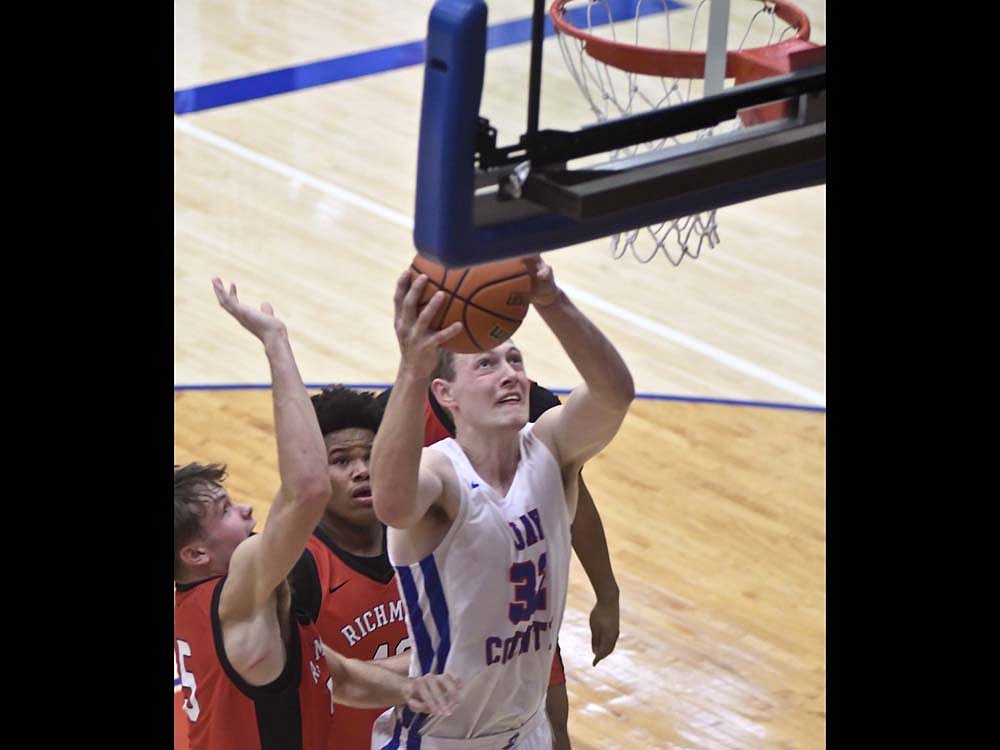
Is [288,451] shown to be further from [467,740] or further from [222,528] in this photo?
[467,740]

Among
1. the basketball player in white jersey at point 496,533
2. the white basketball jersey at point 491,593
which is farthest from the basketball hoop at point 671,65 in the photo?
the white basketball jersey at point 491,593

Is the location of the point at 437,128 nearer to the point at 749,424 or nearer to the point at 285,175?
the point at 749,424

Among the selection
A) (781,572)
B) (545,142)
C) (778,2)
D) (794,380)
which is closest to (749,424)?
(794,380)

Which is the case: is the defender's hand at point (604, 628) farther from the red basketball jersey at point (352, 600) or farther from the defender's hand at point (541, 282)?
the defender's hand at point (541, 282)

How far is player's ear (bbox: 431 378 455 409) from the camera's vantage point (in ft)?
12.9

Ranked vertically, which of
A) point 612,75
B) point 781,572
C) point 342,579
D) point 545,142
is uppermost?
point 545,142

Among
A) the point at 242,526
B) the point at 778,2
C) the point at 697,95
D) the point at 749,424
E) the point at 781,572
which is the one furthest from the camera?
the point at 749,424

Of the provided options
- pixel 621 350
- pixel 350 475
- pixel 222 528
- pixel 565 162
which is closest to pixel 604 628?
pixel 350 475

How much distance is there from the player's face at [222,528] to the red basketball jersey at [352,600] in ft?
0.75

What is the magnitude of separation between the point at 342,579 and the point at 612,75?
1.50 m

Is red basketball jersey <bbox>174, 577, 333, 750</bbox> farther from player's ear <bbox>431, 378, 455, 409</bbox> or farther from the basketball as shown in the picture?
the basketball

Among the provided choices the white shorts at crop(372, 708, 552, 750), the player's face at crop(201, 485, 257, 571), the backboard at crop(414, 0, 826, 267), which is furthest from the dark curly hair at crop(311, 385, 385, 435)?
the backboard at crop(414, 0, 826, 267)

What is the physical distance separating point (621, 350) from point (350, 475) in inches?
151
